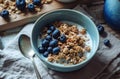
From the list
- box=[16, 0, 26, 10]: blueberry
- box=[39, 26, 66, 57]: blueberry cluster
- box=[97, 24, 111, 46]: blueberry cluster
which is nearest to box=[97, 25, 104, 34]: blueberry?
box=[97, 24, 111, 46]: blueberry cluster

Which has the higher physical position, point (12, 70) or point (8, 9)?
point (8, 9)

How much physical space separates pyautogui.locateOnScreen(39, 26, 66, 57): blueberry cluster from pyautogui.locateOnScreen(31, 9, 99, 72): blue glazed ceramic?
0.02 meters

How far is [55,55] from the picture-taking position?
75 centimetres

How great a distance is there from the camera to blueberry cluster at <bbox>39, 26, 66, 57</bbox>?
752 mm

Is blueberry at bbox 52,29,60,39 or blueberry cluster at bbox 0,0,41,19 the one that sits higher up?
blueberry cluster at bbox 0,0,41,19

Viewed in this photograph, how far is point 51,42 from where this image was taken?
76 centimetres

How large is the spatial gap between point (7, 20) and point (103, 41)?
267mm

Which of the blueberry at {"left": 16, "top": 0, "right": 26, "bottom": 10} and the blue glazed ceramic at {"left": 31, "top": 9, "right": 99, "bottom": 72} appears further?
the blueberry at {"left": 16, "top": 0, "right": 26, "bottom": 10}

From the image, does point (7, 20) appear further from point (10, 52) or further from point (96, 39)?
point (96, 39)

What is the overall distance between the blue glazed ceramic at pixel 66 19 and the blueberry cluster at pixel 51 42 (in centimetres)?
2

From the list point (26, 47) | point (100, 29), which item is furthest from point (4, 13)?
point (100, 29)

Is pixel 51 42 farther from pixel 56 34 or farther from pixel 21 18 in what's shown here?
pixel 21 18

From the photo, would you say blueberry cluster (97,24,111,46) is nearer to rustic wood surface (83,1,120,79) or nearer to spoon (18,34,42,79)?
rustic wood surface (83,1,120,79)

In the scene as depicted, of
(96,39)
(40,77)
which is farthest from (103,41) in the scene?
(40,77)
